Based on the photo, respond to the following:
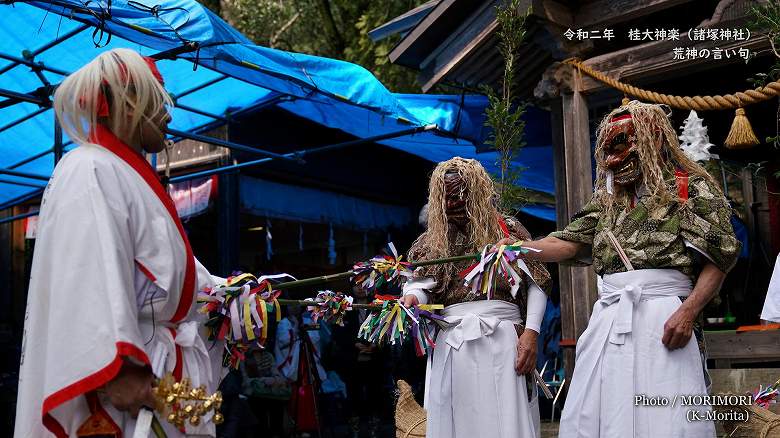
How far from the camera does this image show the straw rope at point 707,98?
6.50 metres

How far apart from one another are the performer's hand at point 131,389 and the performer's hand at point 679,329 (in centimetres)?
248

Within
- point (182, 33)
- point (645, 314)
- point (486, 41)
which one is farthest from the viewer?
point (486, 41)

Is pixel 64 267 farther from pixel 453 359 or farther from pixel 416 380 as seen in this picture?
pixel 416 380

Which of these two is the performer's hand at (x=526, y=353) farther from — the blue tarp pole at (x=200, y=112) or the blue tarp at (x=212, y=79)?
the blue tarp pole at (x=200, y=112)

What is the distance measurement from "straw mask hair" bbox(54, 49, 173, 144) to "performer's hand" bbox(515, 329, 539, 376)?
268cm

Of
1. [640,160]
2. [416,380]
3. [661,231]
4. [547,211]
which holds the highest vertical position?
[547,211]

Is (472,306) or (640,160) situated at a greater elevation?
(640,160)

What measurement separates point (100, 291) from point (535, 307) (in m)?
2.87

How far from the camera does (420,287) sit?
16.6 feet

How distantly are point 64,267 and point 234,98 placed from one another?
24.0 ft

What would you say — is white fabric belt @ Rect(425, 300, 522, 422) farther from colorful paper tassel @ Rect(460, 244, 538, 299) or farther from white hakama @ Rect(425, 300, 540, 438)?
colorful paper tassel @ Rect(460, 244, 538, 299)

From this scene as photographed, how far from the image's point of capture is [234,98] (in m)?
9.88

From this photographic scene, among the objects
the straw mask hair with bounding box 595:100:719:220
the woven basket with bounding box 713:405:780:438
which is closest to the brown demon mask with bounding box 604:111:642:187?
the straw mask hair with bounding box 595:100:719:220

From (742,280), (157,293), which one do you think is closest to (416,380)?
(742,280)
